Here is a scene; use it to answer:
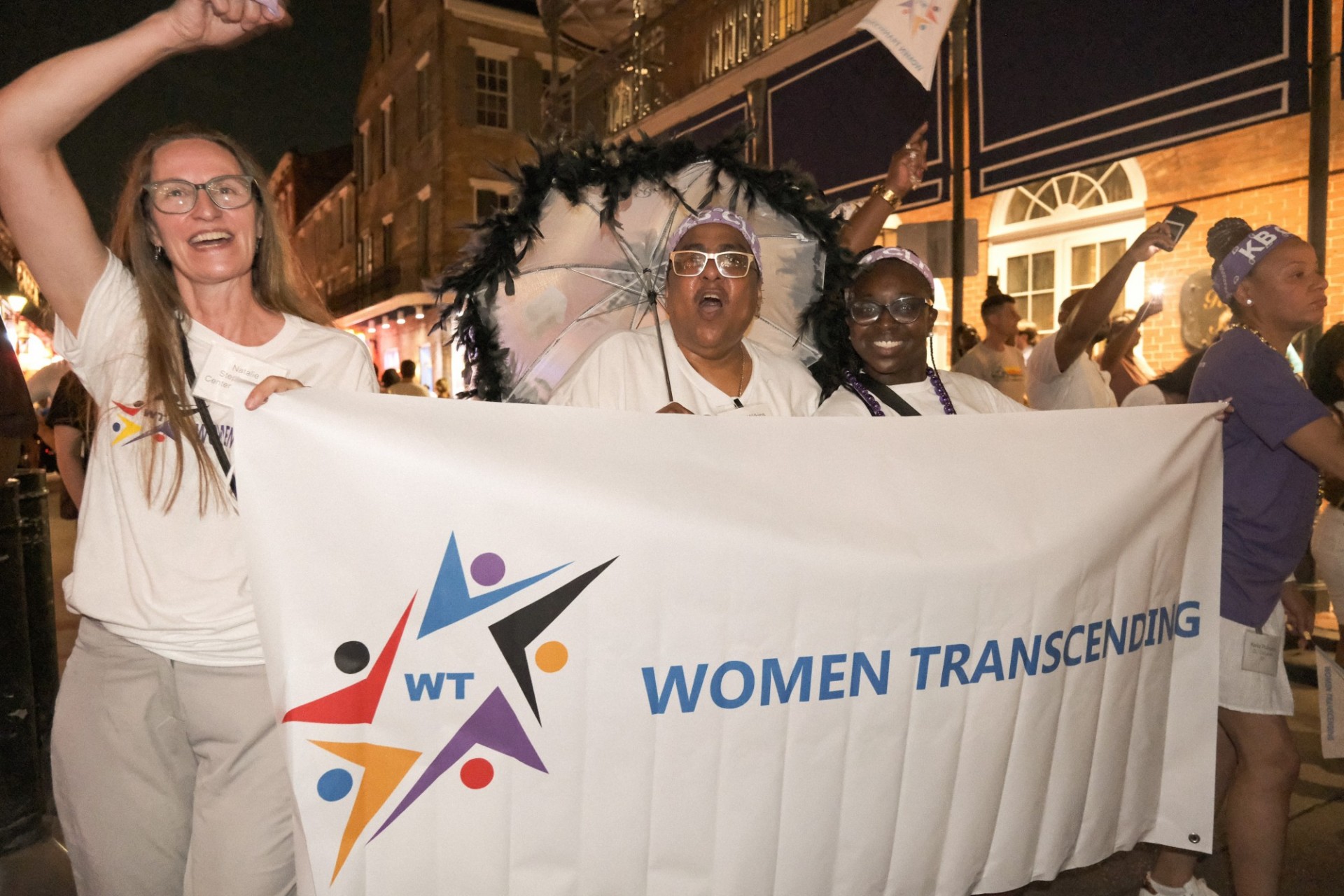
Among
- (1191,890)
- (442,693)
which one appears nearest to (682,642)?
(442,693)

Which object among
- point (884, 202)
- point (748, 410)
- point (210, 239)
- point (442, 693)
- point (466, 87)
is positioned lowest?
point (442, 693)

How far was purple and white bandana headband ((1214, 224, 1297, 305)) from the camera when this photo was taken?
2762 mm

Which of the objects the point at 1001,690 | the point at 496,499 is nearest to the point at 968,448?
the point at 1001,690

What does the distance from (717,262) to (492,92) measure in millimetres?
24133

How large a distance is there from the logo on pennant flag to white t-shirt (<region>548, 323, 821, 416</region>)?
2.46 feet

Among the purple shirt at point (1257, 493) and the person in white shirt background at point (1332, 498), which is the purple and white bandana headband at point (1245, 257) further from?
the person in white shirt background at point (1332, 498)

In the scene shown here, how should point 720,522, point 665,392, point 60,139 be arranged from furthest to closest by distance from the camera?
point 665,392
point 720,522
point 60,139

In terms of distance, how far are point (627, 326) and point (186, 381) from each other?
170 centimetres

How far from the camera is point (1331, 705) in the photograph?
287cm

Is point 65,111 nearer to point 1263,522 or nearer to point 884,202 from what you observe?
point 884,202

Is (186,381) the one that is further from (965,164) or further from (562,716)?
(965,164)

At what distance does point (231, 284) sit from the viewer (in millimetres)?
1982

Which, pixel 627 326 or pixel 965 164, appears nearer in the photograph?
pixel 627 326

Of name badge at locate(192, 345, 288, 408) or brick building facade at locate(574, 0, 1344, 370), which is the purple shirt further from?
brick building facade at locate(574, 0, 1344, 370)
